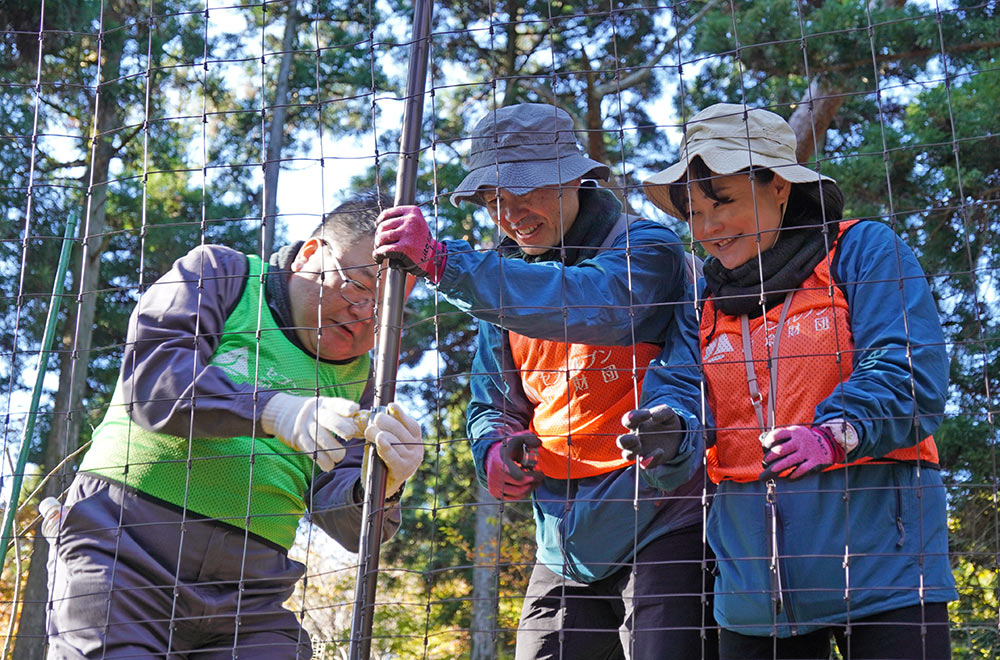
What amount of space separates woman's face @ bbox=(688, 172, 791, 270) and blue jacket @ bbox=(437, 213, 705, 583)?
0.12m

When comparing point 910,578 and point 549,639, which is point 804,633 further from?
point 549,639

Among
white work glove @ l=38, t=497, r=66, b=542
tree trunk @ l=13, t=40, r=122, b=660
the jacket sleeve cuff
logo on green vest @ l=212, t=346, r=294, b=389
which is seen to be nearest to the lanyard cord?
the jacket sleeve cuff

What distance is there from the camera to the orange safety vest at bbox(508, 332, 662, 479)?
2.22 meters

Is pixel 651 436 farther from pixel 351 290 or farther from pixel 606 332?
pixel 351 290

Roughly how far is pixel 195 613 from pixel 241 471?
28cm

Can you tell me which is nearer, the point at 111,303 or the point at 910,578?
the point at 910,578

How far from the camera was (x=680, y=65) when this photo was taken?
90.5 inches

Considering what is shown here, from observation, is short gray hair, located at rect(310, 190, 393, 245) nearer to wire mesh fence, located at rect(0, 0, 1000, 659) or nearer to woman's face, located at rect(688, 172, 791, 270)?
wire mesh fence, located at rect(0, 0, 1000, 659)

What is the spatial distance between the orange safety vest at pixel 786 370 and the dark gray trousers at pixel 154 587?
94 cm

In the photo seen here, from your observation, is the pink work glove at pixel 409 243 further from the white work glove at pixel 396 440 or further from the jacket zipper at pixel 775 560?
the jacket zipper at pixel 775 560

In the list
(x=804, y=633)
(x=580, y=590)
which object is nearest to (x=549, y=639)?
(x=580, y=590)

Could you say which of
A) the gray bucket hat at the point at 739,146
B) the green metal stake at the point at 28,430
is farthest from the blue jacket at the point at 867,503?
the green metal stake at the point at 28,430

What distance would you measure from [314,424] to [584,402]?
509mm

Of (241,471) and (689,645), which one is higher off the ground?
(241,471)
